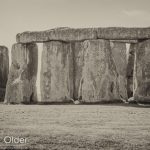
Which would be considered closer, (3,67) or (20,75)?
(20,75)

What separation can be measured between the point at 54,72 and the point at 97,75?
5.05ft

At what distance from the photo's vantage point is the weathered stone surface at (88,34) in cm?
1263

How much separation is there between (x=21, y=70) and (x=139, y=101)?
417 cm

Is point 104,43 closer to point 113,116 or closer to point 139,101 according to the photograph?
point 139,101

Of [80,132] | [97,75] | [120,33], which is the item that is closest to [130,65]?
[120,33]

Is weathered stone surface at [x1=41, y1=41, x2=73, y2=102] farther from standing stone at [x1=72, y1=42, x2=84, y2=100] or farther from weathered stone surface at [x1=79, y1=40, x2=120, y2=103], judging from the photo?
standing stone at [x1=72, y1=42, x2=84, y2=100]

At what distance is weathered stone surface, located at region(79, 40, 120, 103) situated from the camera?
1268 centimetres

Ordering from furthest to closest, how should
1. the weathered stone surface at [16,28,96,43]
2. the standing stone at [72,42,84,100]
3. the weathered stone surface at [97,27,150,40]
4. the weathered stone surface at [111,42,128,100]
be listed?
the weathered stone surface at [111,42,128,100]
the standing stone at [72,42,84,100]
the weathered stone surface at [16,28,96,43]
the weathered stone surface at [97,27,150,40]

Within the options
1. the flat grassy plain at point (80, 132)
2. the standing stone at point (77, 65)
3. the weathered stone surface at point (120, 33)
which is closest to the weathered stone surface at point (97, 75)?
the weathered stone surface at point (120, 33)

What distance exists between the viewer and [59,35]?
43.4 ft

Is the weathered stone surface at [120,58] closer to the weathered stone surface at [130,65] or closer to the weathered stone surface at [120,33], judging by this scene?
the weathered stone surface at [130,65]

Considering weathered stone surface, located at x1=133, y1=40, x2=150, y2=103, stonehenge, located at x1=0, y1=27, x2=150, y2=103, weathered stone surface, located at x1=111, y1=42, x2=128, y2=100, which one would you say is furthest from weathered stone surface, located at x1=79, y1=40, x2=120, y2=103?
weathered stone surface, located at x1=111, y1=42, x2=128, y2=100

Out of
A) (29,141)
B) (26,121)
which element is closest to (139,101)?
(26,121)

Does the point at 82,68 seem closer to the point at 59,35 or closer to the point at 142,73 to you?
the point at 59,35
